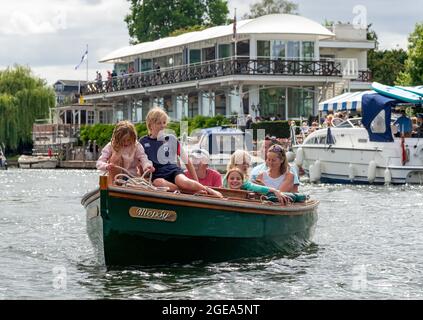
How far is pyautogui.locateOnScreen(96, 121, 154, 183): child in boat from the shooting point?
1619cm

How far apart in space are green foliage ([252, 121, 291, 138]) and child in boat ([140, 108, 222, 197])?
40.2m

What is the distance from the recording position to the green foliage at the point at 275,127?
5716 centimetres

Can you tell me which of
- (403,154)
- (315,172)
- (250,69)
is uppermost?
(250,69)

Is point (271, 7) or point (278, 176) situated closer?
point (278, 176)

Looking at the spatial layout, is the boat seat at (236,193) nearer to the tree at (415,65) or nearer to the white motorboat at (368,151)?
the white motorboat at (368,151)

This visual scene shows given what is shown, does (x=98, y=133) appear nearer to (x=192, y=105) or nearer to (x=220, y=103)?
(x=192, y=105)

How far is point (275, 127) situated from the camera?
57.7 metres

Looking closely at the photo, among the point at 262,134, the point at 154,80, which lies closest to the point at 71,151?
the point at 154,80

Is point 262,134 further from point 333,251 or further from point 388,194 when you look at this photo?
point 333,251

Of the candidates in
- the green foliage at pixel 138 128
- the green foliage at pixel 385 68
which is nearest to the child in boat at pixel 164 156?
the green foliage at pixel 138 128

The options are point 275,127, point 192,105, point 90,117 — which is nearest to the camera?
point 275,127

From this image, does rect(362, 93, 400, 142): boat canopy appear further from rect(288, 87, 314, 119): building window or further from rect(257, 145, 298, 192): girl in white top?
rect(288, 87, 314, 119): building window

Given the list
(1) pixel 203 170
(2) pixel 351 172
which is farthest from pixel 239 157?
(2) pixel 351 172

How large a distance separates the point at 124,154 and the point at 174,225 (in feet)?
3.89
